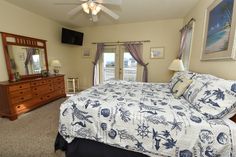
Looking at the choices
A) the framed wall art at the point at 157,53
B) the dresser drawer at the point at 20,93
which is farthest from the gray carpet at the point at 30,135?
the framed wall art at the point at 157,53

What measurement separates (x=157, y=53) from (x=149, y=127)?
10.5ft

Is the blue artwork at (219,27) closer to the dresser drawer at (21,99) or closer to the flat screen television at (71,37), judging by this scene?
the dresser drawer at (21,99)

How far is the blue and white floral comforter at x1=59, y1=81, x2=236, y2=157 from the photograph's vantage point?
1.09 metres

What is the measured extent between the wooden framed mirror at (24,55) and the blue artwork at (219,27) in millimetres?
→ 3966

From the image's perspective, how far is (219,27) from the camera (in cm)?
177

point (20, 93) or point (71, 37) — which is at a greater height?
point (71, 37)

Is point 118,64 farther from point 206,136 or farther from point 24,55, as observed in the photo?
point 206,136

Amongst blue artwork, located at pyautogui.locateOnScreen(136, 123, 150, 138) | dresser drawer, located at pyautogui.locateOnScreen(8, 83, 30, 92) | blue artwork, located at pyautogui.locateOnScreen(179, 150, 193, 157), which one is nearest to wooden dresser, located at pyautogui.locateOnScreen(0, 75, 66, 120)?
dresser drawer, located at pyautogui.locateOnScreen(8, 83, 30, 92)

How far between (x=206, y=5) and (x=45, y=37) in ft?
13.5

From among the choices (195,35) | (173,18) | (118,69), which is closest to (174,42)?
(173,18)

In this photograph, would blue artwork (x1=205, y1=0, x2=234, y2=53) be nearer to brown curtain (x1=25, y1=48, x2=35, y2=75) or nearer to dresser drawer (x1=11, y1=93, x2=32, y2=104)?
dresser drawer (x1=11, y1=93, x2=32, y2=104)

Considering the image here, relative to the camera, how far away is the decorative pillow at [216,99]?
1.16m

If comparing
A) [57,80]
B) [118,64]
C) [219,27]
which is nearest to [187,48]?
[219,27]

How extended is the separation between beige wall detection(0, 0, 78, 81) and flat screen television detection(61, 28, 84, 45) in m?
0.26
